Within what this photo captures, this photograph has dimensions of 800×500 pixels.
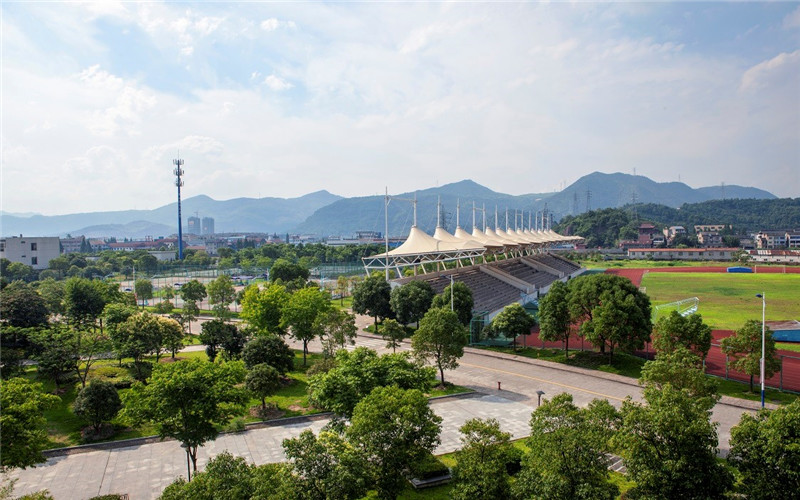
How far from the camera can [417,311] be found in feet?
96.8

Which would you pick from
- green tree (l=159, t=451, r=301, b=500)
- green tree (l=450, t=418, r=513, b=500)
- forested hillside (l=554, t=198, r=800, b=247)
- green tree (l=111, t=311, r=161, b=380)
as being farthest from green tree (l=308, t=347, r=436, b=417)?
forested hillside (l=554, t=198, r=800, b=247)

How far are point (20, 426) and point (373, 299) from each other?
21.7m

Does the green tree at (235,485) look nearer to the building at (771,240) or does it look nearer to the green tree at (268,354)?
the green tree at (268,354)

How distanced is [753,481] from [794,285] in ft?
176

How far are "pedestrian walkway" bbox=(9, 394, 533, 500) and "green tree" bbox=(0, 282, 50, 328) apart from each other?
1185 cm

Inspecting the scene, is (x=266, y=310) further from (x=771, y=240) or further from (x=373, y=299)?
(x=771, y=240)

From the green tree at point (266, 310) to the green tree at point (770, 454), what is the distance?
67.0 feet

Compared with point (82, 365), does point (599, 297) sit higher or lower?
higher

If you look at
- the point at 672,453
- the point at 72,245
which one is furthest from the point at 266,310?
the point at 72,245

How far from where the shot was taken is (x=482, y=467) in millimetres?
9109

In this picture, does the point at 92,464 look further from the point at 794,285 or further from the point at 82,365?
the point at 794,285

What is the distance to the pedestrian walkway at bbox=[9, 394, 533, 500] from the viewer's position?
40.5 feet

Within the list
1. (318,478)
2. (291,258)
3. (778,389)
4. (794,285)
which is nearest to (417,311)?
(778,389)

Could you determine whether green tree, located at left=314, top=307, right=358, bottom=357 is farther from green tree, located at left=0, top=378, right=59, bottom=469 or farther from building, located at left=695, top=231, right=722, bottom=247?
building, located at left=695, top=231, right=722, bottom=247
